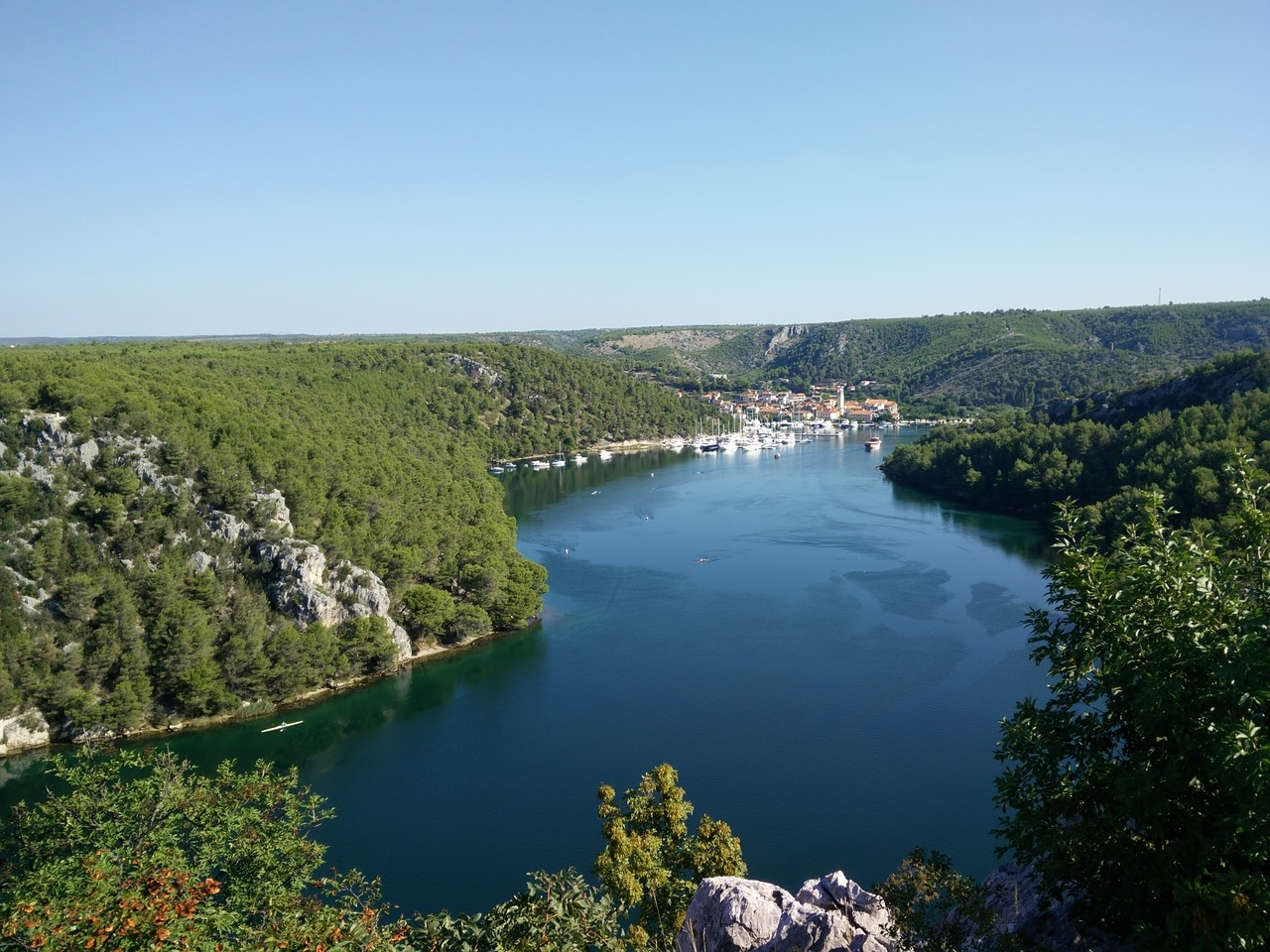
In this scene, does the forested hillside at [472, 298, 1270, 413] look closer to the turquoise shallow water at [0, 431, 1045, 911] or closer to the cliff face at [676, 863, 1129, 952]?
the turquoise shallow water at [0, 431, 1045, 911]

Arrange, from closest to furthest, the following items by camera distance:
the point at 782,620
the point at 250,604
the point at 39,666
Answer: the point at 39,666 < the point at 250,604 < the point at 782,620

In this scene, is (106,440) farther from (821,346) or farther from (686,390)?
(821,346)

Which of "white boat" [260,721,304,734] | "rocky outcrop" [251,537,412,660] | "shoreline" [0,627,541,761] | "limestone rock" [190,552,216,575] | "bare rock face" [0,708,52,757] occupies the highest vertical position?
"limestone rock" [190,552,216,575]

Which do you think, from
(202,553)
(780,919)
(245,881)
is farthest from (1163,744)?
(202,553)

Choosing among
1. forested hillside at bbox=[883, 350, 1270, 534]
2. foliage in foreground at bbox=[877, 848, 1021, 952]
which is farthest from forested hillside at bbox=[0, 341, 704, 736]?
forested hillside at bbox=[883, 350, 1270, 534]

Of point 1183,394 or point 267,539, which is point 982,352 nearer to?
point 1183,394

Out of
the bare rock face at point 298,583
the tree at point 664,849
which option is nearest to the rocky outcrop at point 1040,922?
the tree at point 664,849

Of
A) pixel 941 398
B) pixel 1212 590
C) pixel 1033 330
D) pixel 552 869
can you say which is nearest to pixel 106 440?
pixel 552 869
